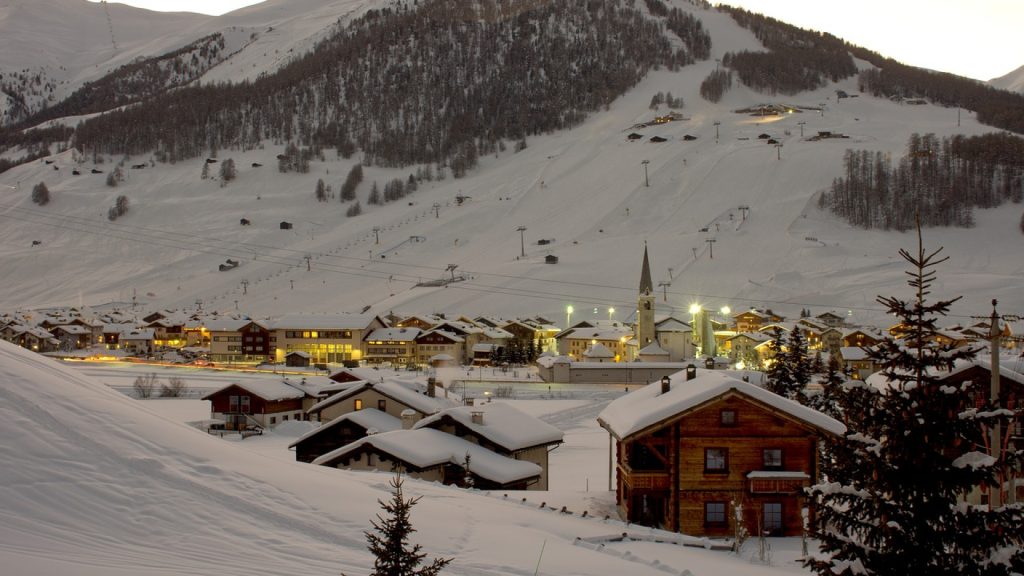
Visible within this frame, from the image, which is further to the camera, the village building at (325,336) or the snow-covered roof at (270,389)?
the village building at (325,336)

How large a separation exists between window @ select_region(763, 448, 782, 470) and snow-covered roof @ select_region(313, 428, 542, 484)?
731cm

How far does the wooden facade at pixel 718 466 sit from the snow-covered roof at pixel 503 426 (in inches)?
258

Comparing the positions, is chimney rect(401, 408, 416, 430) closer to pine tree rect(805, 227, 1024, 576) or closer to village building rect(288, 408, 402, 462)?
village building rect(288, 408, 402, 462)

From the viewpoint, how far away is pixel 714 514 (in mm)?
18672

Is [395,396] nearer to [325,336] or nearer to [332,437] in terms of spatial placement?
[332,437]

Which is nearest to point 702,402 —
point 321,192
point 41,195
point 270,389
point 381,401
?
point 381,401

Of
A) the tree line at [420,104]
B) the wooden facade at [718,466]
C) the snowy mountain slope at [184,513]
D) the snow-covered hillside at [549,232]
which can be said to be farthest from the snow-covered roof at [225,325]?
the tree line at [420,104]

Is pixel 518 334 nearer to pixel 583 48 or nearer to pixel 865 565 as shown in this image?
pixel 865 565

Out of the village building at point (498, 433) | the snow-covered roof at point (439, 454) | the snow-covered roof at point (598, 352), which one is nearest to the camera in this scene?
the snow-covered roof at point (439, 454)

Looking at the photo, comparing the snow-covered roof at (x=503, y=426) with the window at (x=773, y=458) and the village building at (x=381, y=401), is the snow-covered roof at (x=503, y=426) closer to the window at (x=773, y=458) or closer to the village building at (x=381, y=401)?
the village building at (x=381, y=401)

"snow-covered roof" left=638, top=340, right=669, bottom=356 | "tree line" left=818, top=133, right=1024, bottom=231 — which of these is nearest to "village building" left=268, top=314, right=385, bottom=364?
"snow-covered roof" left=638, top=340, right=669, bottom=356

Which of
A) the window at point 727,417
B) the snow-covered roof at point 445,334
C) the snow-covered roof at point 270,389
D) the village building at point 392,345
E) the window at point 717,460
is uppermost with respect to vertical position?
the window at point 727,417

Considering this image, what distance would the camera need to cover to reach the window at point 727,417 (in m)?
18.8

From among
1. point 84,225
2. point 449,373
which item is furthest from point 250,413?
point 84,225
